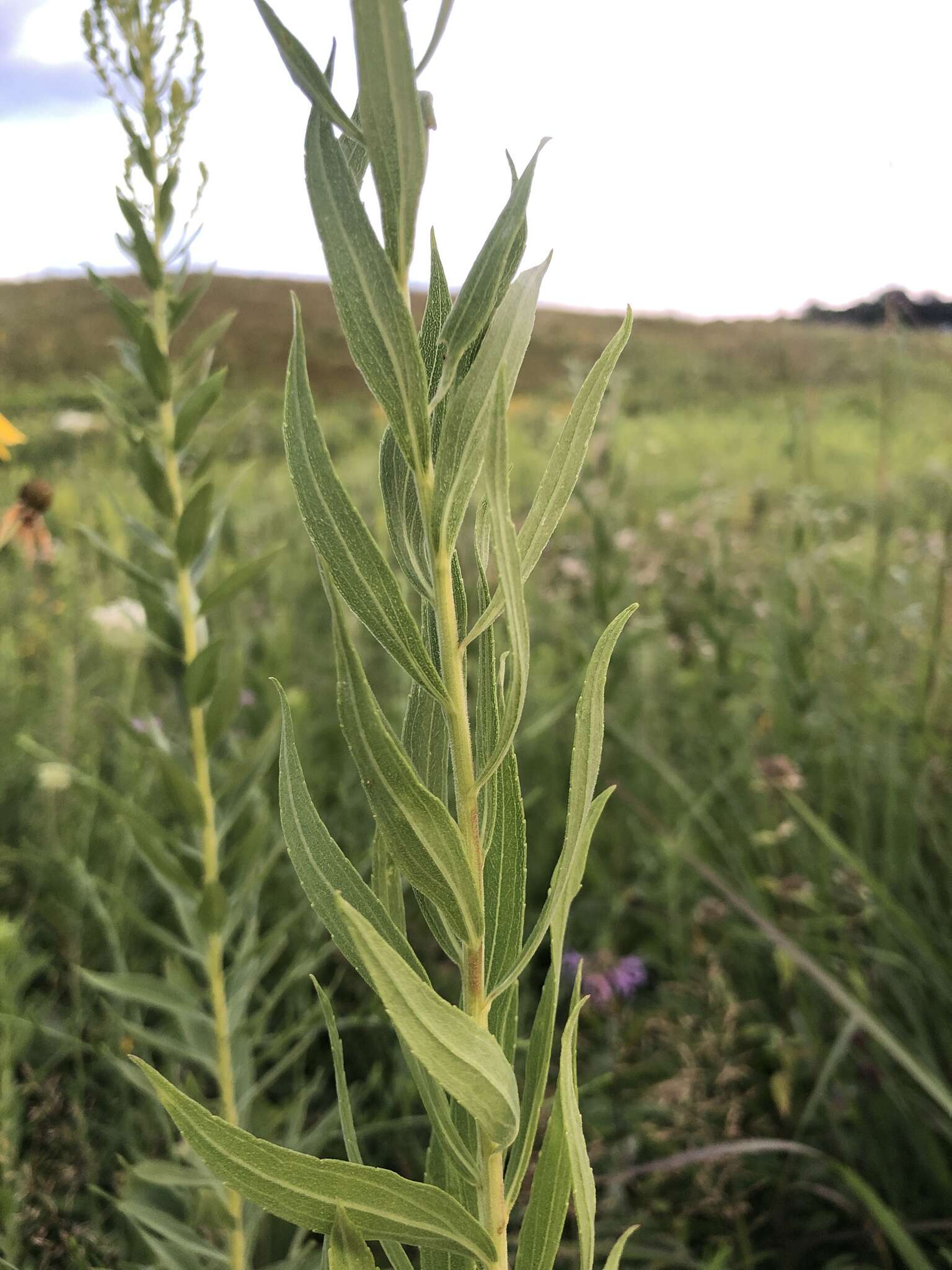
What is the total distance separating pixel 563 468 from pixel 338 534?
95 mm

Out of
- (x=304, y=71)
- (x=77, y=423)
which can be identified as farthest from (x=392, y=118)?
(x=77, y=423)

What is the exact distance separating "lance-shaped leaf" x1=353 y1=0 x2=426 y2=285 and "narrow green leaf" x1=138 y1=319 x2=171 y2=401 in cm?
51

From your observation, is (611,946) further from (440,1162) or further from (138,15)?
(138,15)

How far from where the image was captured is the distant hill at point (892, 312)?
1.81 meters

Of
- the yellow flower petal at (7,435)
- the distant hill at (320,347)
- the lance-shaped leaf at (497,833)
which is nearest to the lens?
the lance-shaped leaf at (497,833)

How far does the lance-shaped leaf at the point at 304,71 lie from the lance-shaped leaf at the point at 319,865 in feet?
0.69

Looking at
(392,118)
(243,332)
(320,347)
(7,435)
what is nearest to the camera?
(392,118)

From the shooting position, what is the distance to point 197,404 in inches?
31.6

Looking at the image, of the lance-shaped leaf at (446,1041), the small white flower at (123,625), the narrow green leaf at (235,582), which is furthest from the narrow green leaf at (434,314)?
the small white flower at (123,625)

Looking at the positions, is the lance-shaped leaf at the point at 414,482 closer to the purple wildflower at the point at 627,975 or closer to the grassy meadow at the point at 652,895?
the grassy meadow at the point at 652,895

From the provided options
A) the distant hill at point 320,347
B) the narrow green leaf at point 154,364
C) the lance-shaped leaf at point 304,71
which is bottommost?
the narrow green leaf at point 154,364

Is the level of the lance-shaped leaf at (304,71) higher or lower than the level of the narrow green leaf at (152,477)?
higher

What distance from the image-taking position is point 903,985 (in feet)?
4.56

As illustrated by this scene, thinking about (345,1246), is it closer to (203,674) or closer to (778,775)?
(203,674)
